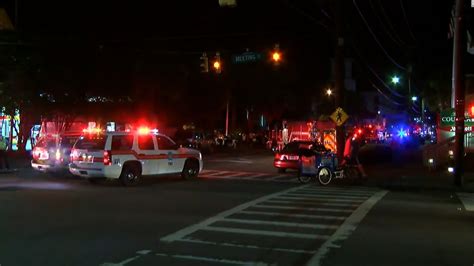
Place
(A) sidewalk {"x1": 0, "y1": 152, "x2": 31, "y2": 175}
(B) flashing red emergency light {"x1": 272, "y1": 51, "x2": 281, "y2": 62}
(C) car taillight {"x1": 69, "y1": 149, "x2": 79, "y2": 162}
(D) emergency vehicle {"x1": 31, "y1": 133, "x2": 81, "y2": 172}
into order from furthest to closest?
(B) flashing red emergency light {"x1": 272, "y1": 51, "x2": 281, "y2": 62}, (A) sidewalk {"x1": 0, "y1": 152, "x2": 31, "y2": 175}, (D) emergency vehicle {"x1": 31, "y1": 133, "x2": 81, "y2": 172}, (C) car taillight {"x1": 69, "y1": 149, "x2": 79, "y2": 162}

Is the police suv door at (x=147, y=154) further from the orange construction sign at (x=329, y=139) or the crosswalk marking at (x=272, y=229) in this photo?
the orange construction sign at (x=329, y=139)

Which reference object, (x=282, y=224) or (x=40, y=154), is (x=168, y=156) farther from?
(x=282, y=224)

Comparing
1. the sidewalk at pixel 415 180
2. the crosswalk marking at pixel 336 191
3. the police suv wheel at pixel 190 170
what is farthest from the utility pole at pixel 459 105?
the police suv wheel at pixel 190 170

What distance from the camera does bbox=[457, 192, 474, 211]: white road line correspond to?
48.7 ft

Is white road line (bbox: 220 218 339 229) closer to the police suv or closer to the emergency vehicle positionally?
the police suv

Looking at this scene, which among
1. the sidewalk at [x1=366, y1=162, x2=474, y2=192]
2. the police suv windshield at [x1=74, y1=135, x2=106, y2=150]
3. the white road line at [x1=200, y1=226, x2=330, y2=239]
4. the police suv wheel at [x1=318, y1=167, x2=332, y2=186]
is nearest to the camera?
the white road line at [x1=200, y1=226, x2=330, y2=239]

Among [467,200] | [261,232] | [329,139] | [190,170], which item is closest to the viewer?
[261,232]

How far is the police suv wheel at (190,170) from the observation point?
2191 centimetres

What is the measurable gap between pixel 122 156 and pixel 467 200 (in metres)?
10.6

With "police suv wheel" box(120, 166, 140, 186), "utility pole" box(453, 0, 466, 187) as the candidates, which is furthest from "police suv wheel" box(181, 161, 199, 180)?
"utility pole" box(453, 0, 466, 187)

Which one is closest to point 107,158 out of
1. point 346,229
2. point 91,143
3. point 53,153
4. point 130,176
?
point 91,143

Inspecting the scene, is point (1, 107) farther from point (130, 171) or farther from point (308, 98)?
Answer: point (308, 98)

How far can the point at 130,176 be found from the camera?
19375mm

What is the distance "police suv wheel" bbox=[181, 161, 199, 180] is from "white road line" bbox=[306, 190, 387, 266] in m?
7.77
